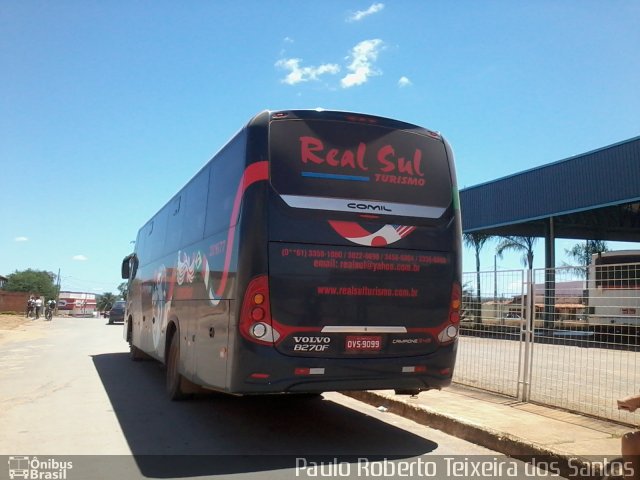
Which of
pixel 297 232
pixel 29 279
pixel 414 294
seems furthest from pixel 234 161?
pixel 29 279

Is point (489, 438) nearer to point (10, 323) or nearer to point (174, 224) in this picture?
point (174, 224)

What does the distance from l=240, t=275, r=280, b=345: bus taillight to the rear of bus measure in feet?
0.03

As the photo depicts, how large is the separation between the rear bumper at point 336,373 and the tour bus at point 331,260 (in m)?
0.01

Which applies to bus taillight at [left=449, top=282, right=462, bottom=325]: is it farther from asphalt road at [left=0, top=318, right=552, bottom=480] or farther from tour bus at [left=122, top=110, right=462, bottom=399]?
asphalt road at [left=0, top=318, right=552, bottom=480]

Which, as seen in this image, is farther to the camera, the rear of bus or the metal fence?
the metal fence

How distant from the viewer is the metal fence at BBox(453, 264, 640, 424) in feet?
23.0

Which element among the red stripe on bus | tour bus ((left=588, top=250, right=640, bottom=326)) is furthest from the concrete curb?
the red stripe on bus

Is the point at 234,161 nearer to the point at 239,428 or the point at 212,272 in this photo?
the point at 212,272

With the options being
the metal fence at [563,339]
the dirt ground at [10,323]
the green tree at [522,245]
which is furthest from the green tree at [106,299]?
the metal fence at [563,339]

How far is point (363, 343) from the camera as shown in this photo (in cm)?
591

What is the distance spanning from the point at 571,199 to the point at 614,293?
16.9 meters

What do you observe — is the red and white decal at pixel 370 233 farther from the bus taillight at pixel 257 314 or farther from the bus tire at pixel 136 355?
the bus tire at pixel 136 355

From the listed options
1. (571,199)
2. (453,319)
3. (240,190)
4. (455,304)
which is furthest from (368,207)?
(571,199)

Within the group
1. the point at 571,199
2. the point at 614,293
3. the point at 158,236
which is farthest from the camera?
the point at 571,199
